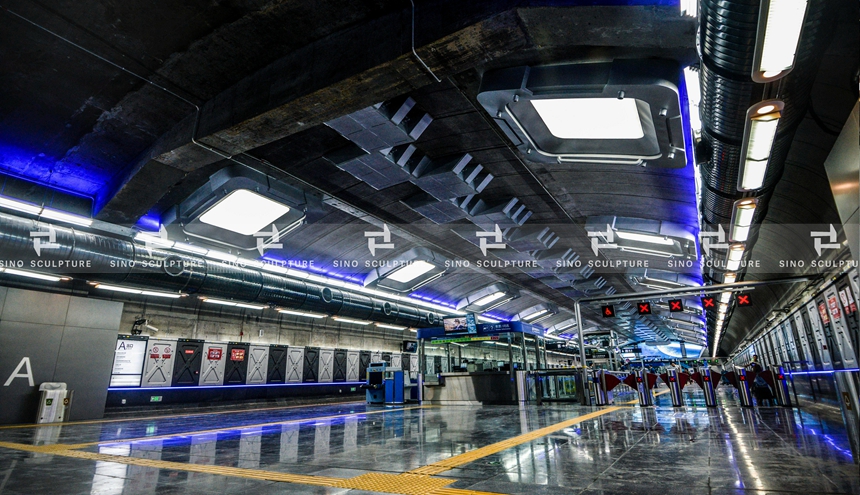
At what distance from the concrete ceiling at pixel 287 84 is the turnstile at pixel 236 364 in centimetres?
745

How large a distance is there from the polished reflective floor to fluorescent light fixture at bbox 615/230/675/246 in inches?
200

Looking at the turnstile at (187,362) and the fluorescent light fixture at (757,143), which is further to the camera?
the turnstile at (187,362)

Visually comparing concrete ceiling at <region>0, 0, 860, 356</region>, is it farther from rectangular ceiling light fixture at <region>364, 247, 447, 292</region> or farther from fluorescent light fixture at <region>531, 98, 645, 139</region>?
rectangular ceiling light fixture at <region>364, 247, 447, 292</region>

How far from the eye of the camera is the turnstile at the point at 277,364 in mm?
16828

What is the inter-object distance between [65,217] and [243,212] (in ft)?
11.1

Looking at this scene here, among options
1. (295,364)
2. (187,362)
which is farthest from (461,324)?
(187,362)

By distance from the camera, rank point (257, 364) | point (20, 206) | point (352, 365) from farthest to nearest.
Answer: point (352, 365) < point (257, 364) < point (20, 206)

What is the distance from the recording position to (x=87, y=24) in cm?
528

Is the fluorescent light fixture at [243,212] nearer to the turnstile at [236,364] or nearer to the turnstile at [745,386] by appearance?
the turnstile at [236,364]

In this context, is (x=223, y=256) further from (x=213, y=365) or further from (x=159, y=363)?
(x=213, y=365)

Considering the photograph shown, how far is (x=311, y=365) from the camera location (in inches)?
723

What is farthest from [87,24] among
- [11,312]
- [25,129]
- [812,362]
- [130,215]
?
[812,362]

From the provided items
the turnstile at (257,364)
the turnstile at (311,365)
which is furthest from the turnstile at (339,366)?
the turnstile at (257,364)

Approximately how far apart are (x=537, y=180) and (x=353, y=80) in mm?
5364
